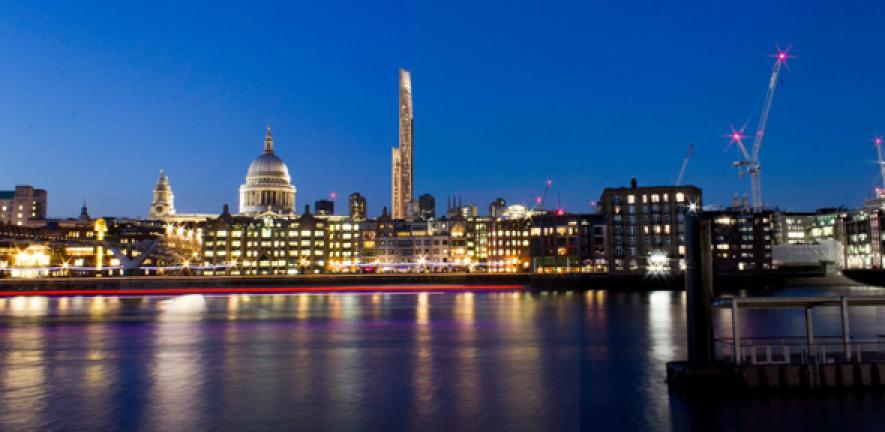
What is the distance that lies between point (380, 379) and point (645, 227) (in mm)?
119533

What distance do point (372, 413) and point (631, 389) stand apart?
1018cm

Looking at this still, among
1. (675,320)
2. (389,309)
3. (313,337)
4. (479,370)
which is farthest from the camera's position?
(389,309)

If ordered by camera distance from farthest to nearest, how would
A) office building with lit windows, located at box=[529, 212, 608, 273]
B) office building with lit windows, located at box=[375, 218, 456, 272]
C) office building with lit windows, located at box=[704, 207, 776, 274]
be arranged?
office building with lit windows, located at box=[375, 218, 456, 272] → office building with lit windows, located at box=[529, 212, 608, 273] → office building with lit windows, located at box=[704, 207, 776, 274]

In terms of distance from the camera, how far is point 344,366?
117ft

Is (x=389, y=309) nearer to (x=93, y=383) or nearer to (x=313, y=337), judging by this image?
(x=313, y=337)

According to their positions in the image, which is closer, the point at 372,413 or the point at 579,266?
the point at 372,413

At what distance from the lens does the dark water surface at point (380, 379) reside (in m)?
23.4

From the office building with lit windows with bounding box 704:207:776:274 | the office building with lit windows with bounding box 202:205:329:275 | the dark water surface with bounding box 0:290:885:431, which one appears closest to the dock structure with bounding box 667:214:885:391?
the dark water surface with bounding box 0:290:885:431

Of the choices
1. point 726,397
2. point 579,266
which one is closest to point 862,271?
point 579,266

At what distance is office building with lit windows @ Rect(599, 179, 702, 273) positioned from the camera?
14212 cm

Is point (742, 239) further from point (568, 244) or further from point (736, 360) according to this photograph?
point (736, 360)

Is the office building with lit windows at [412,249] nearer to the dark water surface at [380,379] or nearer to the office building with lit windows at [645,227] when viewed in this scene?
the office building with lit windows at [645,227]

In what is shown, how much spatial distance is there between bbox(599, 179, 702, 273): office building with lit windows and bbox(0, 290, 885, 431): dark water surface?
80245 millimetres

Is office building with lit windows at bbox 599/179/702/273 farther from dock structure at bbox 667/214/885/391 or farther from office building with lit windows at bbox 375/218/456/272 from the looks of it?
dock structure at bbox 667/214/885/391
